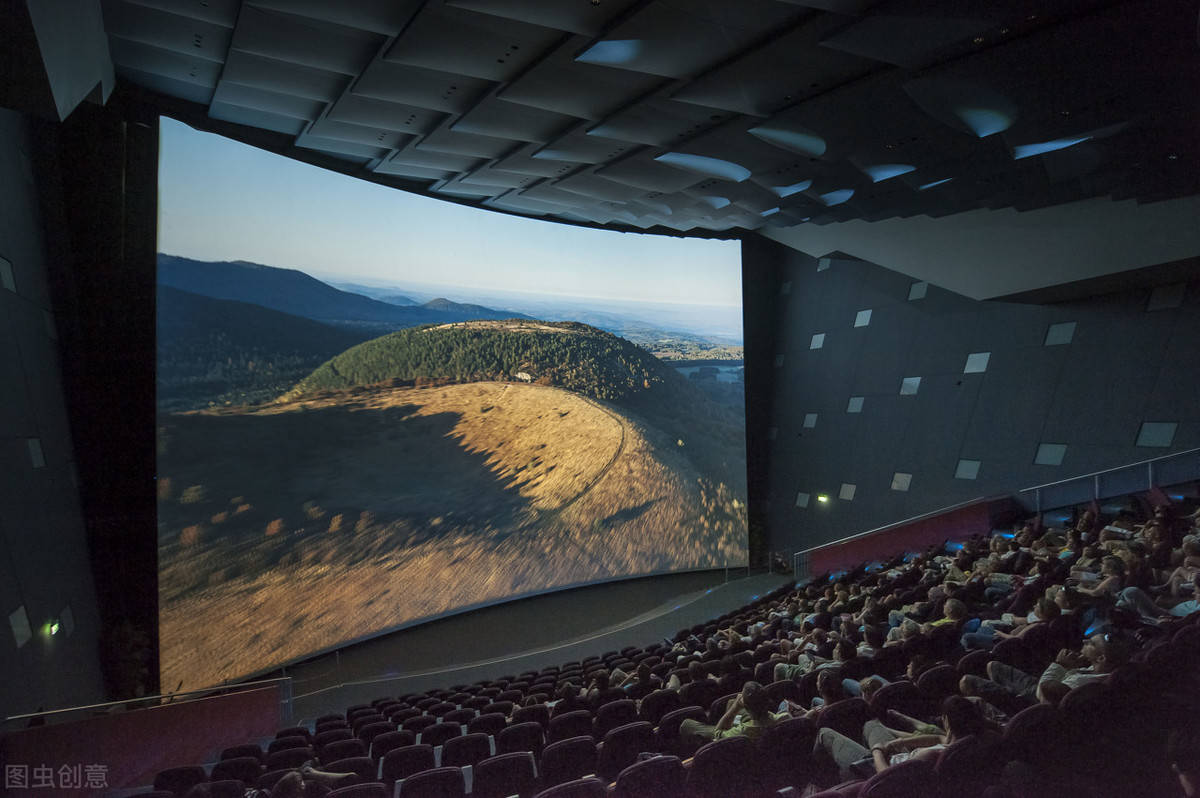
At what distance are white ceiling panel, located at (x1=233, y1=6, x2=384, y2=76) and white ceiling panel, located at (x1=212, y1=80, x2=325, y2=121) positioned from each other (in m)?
1.21

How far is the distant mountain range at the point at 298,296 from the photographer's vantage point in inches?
349

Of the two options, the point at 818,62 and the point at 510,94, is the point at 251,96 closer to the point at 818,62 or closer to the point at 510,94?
the point at 510,94

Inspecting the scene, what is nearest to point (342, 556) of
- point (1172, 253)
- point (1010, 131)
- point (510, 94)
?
point (510, 94)

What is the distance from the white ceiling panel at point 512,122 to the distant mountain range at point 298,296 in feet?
15.5

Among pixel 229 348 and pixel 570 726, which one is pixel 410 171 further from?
pixel 570 726

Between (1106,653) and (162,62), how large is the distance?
8965mm

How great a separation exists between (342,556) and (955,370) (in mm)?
11417

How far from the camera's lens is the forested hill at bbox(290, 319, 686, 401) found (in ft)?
36.1

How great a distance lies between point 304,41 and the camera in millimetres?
5297

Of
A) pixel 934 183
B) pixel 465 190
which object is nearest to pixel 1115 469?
pixel 934 183

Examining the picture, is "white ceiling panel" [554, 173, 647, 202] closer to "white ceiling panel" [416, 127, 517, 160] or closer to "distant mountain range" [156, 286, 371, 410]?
"white ceiling panel" [416, 127, 517, 160]

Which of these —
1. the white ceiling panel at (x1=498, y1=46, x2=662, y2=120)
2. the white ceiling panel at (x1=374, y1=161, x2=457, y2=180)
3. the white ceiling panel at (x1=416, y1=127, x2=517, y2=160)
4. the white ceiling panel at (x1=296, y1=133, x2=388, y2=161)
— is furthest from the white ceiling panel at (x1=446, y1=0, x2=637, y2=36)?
the white ceiling panel at (x1=374, y1=161, x2=457, y2=180)

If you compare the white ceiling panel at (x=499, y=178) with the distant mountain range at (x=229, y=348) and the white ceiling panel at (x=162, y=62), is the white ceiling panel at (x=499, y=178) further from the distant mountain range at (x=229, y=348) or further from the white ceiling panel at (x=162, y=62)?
the distant mountain range at (x=229, y=348)

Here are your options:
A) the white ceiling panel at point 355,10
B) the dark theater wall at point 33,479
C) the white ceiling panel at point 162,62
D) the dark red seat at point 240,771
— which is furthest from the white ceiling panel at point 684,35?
the dark theater wall at point 33,479
